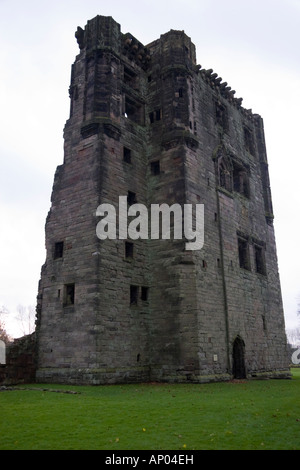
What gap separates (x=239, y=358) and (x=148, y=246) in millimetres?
7951

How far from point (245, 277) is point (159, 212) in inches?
285

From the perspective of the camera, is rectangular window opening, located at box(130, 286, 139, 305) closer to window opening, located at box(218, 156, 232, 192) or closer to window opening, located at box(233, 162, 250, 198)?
window opening, located at box(218, 156, 232, 192)

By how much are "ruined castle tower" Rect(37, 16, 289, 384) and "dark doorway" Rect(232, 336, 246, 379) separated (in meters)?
0.05

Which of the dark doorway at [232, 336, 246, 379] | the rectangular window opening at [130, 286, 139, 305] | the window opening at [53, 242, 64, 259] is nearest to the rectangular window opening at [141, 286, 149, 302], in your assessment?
the rectangular window opening at [130, 286, 139, 305]

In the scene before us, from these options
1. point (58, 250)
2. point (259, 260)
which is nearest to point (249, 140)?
point (259, 260)

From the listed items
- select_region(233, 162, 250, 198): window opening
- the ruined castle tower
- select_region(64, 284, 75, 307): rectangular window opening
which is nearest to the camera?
the ruined castle tower

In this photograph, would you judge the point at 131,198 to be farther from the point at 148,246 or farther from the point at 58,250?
the point at 58,250

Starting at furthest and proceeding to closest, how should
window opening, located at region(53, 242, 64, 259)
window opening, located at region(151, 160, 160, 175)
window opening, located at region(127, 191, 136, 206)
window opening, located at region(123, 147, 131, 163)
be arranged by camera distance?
window opening, located at region(151, 160, 160, 175) → window opening, located at region(123, 147, 131, 163) → window opening, located at region(127, 191, 136, 206) → window opening, located at region(53, 242, 64, 259)

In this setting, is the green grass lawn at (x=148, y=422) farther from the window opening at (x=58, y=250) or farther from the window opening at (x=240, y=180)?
the window opening at (x=240, y=180)

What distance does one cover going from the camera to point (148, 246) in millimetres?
21328

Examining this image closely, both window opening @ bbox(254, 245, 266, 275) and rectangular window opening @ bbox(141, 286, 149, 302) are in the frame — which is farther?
window opening @ bbox(254, 245, 266, 275)

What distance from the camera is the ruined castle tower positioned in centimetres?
1820
